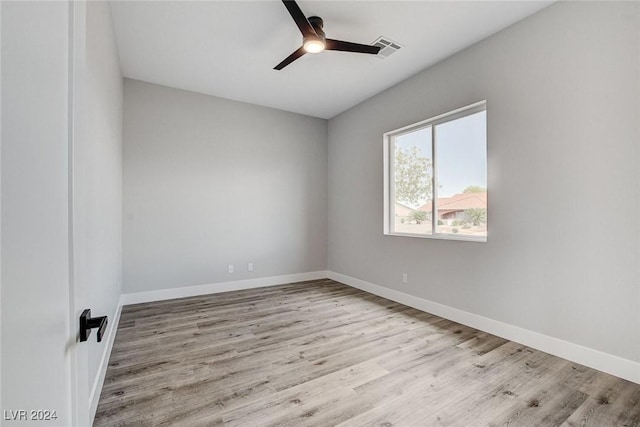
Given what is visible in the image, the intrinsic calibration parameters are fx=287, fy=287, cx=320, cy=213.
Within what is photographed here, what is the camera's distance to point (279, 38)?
2.94 meters

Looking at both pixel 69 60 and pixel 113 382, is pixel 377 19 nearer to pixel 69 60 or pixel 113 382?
pixel 69 60

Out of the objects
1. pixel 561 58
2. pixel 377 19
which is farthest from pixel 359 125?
pixel 561 58

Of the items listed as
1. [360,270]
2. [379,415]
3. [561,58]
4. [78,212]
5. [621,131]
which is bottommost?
[379,415]

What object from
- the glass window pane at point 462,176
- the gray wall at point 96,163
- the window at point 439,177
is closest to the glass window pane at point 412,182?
the window at point 439,177

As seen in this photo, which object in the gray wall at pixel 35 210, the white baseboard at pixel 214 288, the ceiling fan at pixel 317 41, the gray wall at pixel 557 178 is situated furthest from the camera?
the white baseboard at pixel 214 288

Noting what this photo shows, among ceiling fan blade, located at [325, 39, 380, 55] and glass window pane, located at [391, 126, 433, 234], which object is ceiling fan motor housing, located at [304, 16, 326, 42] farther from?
glass window pane, located at [391, 126, 433, 234]

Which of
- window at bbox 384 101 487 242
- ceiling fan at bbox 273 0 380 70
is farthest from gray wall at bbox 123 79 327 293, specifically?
ceiling fan at bbox 273 0 380 70

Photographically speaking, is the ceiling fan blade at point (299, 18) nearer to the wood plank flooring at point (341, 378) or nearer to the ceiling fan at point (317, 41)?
the ceiling fan at point (317, 41)

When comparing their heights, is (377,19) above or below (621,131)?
above

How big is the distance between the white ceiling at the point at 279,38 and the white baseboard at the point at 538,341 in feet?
9.32

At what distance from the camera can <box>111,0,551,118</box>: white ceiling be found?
250cm

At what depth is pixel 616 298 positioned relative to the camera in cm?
211

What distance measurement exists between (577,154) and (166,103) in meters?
4.67

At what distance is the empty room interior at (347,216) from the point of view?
1.96 feet
